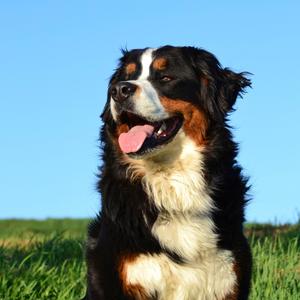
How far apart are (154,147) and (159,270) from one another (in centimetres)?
82

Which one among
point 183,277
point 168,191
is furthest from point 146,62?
point 183,277

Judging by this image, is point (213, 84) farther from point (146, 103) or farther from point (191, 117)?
point (146, 103)

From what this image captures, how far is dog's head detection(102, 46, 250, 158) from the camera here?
17.1 feet

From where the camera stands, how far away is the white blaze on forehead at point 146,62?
543 centimetres

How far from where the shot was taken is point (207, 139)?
5.39 metres

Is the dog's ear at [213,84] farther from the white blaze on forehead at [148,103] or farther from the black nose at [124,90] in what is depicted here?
the black nose at [124,90]

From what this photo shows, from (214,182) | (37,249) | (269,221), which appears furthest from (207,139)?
(269,221)

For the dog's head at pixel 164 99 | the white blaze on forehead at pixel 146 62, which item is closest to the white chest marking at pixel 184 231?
the dog's head at pixel 164 99

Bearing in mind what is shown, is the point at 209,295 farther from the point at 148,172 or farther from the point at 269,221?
the point at 269,221

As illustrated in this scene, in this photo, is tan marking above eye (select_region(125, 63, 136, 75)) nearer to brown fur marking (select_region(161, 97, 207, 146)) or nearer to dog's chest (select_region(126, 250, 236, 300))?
brown fur marking (select_region(161, 97, 207, 146))

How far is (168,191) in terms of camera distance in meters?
5.38

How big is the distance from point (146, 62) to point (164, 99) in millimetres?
353

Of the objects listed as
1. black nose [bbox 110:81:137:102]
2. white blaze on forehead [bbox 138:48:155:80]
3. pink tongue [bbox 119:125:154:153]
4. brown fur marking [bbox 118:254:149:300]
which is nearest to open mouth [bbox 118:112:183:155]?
pink tongue [bbox 119:125:154:153]

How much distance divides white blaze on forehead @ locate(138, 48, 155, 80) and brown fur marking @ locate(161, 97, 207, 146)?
0.26 meters
